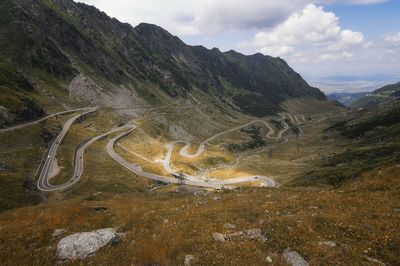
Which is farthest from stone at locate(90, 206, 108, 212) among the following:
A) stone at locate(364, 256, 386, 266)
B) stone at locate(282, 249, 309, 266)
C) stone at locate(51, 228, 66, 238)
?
stone at locate(364, 256, 386, 266)

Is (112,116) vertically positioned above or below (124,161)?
above

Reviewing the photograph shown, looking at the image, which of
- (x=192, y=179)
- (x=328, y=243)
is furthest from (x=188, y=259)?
(x=192, y=179)

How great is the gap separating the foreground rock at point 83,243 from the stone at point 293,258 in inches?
473

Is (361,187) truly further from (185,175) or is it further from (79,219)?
(185,175)

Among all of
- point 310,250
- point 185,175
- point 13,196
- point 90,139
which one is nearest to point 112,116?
point 90,139

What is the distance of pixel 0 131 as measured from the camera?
112 metres

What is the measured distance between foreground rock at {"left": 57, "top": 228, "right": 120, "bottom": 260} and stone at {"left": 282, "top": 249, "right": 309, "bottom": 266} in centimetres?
1201

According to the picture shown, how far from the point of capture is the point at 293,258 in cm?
1780

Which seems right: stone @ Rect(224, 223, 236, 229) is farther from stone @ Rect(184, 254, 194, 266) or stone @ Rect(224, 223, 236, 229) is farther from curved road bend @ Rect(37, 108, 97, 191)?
curved road bend @ Rect(37, 108, 97, 191)

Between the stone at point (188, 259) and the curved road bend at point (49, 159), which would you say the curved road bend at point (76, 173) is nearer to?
the curved road bend at point (49, 159)

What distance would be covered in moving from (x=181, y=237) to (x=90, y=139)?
131937 millimetres

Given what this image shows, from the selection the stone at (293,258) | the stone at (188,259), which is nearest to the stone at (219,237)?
the stone at (188,259)

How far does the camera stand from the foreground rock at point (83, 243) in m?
19.9

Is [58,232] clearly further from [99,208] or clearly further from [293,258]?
[293,258]
